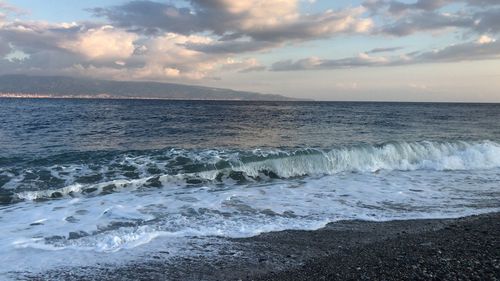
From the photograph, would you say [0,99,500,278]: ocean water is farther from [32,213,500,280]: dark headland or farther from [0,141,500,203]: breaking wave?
[32,213,500,280]: dark headland

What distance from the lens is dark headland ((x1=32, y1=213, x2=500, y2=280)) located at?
20.8 feet

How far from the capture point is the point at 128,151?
69.6 feet

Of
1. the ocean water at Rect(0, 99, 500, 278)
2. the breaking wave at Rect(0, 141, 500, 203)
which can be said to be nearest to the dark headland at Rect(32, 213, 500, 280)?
the ocean water at Rect(0, 99, 500, 278)

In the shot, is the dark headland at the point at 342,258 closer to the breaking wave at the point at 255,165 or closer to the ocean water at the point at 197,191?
the ocean water at the point at 197,191

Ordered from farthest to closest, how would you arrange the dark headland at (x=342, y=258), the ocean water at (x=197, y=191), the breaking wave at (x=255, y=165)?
the breaking wave at (x=255, y=165) → the ocean water at (x=197, y=191) → the dark headland at (x=342, y=258)

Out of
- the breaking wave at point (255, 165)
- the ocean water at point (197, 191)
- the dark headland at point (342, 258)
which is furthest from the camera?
the breaking wave at point (255, 165)

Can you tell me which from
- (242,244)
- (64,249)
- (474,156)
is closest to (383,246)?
(242,244)

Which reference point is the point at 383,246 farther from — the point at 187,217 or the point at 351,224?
the point at 187,217

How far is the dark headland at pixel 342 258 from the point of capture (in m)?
6.33

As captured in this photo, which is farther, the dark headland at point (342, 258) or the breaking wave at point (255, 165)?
the breaking wave at point (255, 165)

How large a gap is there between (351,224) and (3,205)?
Answer: 391 inches

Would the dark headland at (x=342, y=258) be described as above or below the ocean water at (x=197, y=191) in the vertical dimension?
above

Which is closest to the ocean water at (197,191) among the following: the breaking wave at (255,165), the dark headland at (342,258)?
the breaking wave at (255,165)

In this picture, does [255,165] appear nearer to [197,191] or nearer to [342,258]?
[197,191]
